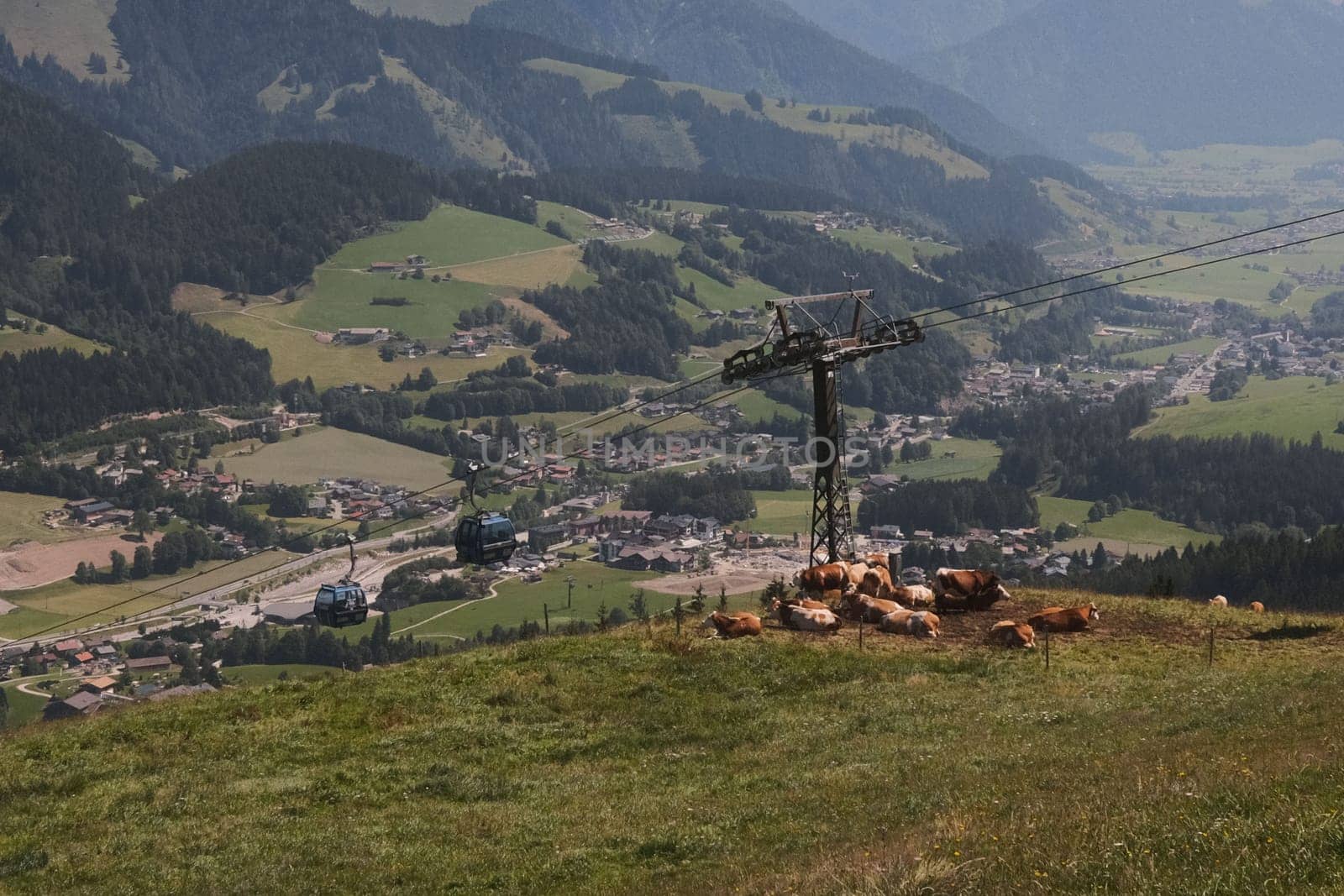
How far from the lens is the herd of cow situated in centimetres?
3569

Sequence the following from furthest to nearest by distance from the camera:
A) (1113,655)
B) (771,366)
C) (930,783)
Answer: (771,366)
(1113,655)
(930,783)

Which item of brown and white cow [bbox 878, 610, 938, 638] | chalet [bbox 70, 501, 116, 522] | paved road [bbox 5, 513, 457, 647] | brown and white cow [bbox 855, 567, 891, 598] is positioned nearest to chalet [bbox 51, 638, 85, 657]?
Answer: paved road [bbox 5, 513, 457, 647]

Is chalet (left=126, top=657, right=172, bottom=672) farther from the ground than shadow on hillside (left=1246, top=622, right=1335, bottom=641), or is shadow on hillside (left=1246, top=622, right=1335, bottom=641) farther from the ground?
shadow on hillside (left=1246, top=622, right=1335, bottom=641)

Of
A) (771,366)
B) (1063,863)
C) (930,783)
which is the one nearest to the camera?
(1063,863)

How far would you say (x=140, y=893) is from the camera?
69.5 feet

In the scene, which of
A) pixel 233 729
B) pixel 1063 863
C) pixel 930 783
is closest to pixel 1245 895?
pixel 1063 863

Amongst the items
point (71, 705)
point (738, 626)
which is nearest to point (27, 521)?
point (71, 705)

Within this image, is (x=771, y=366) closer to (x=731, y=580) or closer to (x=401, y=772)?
(x=401, y=772)

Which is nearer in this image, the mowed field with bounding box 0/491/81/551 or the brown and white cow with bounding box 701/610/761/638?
the brown and white cow with bounding box 701/610/761/638

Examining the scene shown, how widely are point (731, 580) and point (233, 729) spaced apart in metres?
110

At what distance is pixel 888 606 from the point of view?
37.0 metres

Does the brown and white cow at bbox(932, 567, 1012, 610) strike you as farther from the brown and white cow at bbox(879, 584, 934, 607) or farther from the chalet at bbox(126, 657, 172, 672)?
the chalet at bbox(126, 657, 172, 672)

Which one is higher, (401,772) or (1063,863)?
(1063,863)

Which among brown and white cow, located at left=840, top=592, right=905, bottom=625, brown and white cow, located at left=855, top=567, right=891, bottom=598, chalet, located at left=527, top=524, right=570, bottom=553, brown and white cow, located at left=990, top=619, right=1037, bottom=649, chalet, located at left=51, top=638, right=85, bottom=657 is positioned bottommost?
chalet, located at left=51, top=638, right=85, bottom=657
